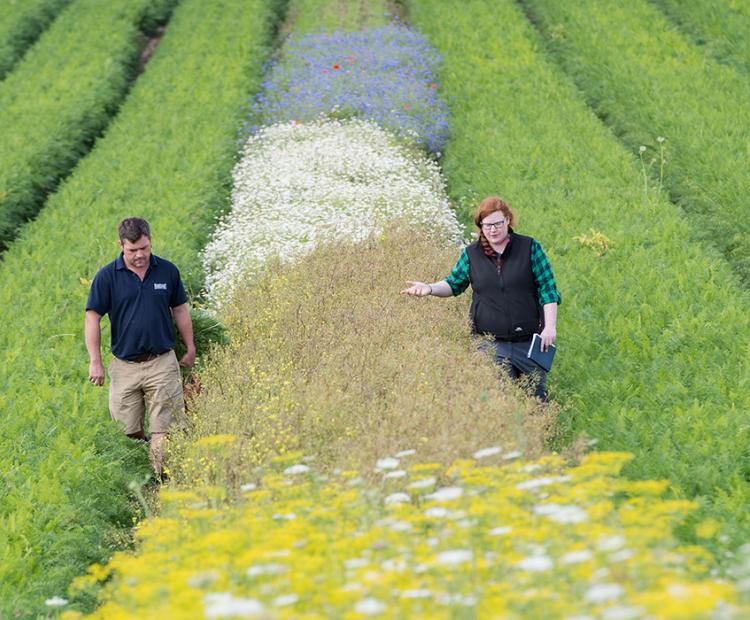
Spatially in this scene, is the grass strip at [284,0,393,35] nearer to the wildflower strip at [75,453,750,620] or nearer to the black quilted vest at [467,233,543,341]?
the black quilted vest at [467,233,543,341]

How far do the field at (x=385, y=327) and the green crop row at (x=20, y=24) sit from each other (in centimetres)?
108

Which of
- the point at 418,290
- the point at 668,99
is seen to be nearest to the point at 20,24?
the point at 668,99

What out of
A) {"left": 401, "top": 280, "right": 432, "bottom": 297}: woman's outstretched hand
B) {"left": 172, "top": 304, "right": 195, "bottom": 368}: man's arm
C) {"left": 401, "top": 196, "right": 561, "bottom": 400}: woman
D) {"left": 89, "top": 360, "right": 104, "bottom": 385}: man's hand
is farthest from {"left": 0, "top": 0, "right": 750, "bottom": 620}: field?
{"left": 89, "top": 360, "right": 104, "bottom": 385}: man's hand

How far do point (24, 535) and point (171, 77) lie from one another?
17650mm

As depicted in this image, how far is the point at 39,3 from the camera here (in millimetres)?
29422

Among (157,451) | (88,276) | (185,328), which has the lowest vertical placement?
(88,276)

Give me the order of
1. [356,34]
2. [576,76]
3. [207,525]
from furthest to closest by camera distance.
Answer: [356,34] → [576,76] → [207,525]

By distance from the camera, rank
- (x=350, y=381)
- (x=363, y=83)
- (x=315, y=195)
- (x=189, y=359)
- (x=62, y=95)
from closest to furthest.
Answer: (x=350, y=381), (x=189, y=359), (x=315, y=195), (x=363, y=83), (x=62, y=95)

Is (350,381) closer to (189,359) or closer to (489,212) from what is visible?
(189,359)

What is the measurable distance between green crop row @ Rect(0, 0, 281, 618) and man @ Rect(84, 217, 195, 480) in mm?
401

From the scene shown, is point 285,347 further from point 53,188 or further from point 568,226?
point 53,188

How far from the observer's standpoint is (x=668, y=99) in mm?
19453

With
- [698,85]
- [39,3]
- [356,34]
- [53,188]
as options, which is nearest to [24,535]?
[53,188]

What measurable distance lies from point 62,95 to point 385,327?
14893 millimetres
